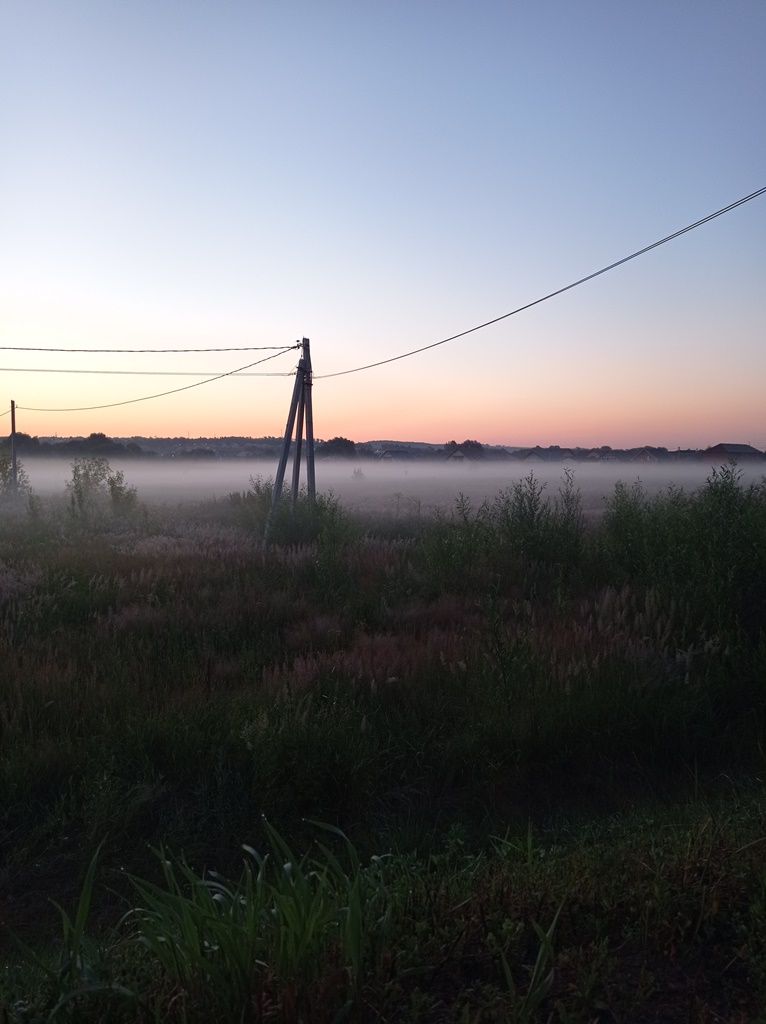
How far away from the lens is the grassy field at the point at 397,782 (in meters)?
2.32

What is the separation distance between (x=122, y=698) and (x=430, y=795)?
2582 millimetres

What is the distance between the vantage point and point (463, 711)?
568 centimetres

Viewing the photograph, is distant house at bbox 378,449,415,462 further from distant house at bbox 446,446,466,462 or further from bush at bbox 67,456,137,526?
bush at bbox 67,456,137,526

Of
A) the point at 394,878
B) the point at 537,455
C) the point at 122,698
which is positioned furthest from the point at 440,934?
the point at 537,455

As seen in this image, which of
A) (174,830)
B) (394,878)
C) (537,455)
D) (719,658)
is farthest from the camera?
(537,455)

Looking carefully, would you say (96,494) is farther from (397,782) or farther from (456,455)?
(456,455)

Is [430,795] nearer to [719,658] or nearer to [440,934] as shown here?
[440,934]

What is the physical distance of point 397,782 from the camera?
16.2 ft

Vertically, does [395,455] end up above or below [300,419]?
above

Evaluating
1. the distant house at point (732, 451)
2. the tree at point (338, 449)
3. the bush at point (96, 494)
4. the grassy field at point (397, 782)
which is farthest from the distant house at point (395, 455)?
the grassy field at point (397, 782)

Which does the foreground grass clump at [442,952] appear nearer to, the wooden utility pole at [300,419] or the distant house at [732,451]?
the wooden utility pole at [300,419]

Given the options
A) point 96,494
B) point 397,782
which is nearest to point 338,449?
point 96,494

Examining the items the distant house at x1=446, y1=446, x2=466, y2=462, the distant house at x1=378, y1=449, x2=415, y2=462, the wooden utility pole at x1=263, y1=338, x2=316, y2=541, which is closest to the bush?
the wooden utility pole at x1=263, y1=338, x2=316, y2=541

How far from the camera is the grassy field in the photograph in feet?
7.61
